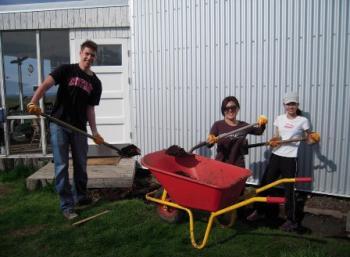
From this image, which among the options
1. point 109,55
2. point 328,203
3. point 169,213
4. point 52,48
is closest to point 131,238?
point 169,213

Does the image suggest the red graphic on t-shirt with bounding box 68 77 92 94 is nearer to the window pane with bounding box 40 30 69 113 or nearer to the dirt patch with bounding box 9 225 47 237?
the dirt patch with bounding box 9 225 47 237

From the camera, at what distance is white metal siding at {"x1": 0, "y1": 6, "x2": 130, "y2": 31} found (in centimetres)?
629

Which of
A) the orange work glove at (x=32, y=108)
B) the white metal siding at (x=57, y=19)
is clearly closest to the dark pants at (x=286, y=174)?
the orange work glove at (x=32, y=108)

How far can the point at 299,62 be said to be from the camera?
179 inches

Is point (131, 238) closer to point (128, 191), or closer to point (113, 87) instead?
point (128, 191)

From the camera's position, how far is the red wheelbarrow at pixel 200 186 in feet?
10.8

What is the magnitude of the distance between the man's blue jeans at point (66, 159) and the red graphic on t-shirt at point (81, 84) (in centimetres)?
51

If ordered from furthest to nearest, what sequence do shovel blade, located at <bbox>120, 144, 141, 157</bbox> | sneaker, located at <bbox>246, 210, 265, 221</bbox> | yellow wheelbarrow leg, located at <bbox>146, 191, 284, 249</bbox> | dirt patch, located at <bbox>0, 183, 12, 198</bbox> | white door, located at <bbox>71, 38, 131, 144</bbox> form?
white door, located at <bbox>71, 38, 131, 144</bbox> < dirt patch, located at <bbox>0, 183, 12, 198</bbox> < shovel blade, located at <bbox>120, 144, 141, 157</bbox> < sneaker, located at <bbox>246, 210, 265, 221</bbox> < yellow wheelbarrow leg, located at <bbox>146, 191, 284, 249</bbox>

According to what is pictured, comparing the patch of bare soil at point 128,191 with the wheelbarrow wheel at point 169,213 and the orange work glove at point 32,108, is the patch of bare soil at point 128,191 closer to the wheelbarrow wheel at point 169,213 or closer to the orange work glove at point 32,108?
the wheelbarrow wheel at point 169,213

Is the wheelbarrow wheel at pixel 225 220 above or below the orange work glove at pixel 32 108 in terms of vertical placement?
below

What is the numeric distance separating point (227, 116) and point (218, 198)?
1.20 meters

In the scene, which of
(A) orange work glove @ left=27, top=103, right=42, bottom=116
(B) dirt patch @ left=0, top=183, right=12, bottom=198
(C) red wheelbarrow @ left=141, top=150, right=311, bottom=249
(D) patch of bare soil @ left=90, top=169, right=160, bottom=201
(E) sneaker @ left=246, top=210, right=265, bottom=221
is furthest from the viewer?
(B) dirt patch @ left=0, top=183, right=12, bottom=198

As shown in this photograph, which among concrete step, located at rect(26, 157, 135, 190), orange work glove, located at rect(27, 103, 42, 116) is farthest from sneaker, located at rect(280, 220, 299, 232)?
orange work glove, located at rect(27, 103, 42, 116)

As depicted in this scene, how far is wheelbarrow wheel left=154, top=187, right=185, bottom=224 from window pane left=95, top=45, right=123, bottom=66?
3.24 m
